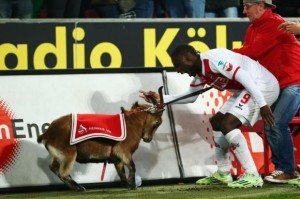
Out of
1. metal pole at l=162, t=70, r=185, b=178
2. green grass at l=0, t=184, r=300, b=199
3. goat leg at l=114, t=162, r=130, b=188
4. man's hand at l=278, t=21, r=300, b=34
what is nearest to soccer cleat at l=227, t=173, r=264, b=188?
green grass at l=0, t=184, r=300, b=199

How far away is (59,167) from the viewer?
986 cm

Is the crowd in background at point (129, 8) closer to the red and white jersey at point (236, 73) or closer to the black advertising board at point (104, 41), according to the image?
the black advertising board at point (104, 41)

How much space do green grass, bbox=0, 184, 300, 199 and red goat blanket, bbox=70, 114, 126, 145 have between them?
1.78ft

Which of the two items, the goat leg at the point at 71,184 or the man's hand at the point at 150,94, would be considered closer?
the goat leg at the point at 71,184

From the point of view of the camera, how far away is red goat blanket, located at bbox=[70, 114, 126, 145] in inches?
382

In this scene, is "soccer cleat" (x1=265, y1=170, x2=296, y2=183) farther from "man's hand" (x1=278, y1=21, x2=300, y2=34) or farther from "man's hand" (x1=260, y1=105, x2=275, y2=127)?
"man's hand" (x1=278, y1=21, x2=300, y2=34)

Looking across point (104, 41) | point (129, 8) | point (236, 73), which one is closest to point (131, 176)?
point (236, 73)

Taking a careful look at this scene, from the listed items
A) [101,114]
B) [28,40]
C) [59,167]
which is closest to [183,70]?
[101,114]

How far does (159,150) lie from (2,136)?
171 cm

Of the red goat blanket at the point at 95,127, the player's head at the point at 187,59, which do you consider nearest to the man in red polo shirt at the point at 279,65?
the player's head at the point at 187,59

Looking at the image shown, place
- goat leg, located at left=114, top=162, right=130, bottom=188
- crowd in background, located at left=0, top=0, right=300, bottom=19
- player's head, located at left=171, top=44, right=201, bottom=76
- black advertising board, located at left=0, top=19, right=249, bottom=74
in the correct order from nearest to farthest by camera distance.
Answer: goat leg, located at left=114, top=162, right=130, bottom=188 → player's head, located at left=171, top=44, right=201, bottom=76 → black advertising board, located at left=0, top=19, right=249, bottom=74 → crowd in background, located at left=0, top=0, right=300, bottom=19

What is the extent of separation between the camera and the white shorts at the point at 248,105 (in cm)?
1007

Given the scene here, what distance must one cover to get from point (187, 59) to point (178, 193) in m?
1.37

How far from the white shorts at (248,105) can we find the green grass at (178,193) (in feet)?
2.32
